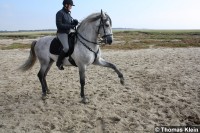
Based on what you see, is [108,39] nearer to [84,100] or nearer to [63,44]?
[63,44]

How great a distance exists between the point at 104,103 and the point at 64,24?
8.92 ft

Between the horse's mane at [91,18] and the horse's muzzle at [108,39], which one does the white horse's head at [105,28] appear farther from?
the horse's mane at [91,18]

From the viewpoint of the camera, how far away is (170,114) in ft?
22.0

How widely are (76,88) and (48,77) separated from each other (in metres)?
2.75

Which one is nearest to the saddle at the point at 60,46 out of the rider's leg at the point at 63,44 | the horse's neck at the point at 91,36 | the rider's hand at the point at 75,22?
the rider's leg at the point at 63,44

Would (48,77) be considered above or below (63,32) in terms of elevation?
below

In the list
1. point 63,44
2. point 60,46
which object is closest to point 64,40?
point 63,44

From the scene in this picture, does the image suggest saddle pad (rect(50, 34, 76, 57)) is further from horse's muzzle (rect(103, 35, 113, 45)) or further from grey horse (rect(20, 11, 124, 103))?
horse's muzzle (rect(103, 35, 113, 45))

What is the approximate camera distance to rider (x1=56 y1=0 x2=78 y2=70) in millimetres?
7848

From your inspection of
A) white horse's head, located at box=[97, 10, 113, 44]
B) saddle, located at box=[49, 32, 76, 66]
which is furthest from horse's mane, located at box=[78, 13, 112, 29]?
saddle, located at box=[49, 32, 76, 66]

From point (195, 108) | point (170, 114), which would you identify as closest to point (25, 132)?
point (170, 114)

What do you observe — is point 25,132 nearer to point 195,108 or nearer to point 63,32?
point 63,32

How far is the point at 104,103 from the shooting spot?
7910 mm

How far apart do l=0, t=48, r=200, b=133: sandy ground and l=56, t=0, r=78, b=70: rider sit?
174 centimetres
